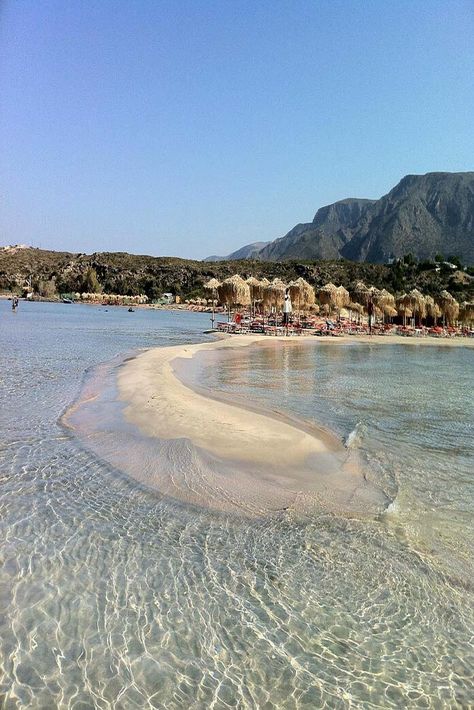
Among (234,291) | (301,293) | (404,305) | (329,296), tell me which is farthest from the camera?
(404,305)

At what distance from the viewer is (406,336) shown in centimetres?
4138

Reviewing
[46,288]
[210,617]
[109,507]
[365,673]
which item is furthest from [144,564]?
[46,288]

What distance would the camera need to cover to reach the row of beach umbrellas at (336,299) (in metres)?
36.5

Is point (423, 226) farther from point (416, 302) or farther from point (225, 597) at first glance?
point (225, 597)

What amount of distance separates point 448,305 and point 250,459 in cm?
4588

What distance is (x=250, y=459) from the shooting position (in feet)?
21.2

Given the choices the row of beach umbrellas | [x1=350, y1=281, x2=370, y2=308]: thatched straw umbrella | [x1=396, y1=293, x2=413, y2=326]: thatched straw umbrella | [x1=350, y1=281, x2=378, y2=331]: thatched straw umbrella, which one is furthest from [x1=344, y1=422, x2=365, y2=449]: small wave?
[x1=396, y1=293, x2=413, y2=326]: thatched straw umbrella

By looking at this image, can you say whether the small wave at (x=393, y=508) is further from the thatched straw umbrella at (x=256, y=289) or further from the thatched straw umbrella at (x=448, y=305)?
the thatched straw umbrella at (x=448, y=305)

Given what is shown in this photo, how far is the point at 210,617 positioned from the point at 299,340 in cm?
2806

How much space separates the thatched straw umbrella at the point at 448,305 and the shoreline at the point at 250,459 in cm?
4199

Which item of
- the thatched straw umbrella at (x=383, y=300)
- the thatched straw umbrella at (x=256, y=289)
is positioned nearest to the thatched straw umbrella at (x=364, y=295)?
the thatched straw umbrella at (x=383, y=300)

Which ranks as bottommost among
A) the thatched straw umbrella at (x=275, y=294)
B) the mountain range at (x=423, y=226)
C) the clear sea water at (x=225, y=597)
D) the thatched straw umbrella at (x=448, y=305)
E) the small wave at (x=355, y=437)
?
the small wave at (x=355, y=437)

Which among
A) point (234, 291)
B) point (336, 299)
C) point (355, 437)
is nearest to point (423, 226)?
point (336, 299)

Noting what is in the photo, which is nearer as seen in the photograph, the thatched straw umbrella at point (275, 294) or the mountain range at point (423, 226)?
the thatched straw umbrella at point (275, 294)
